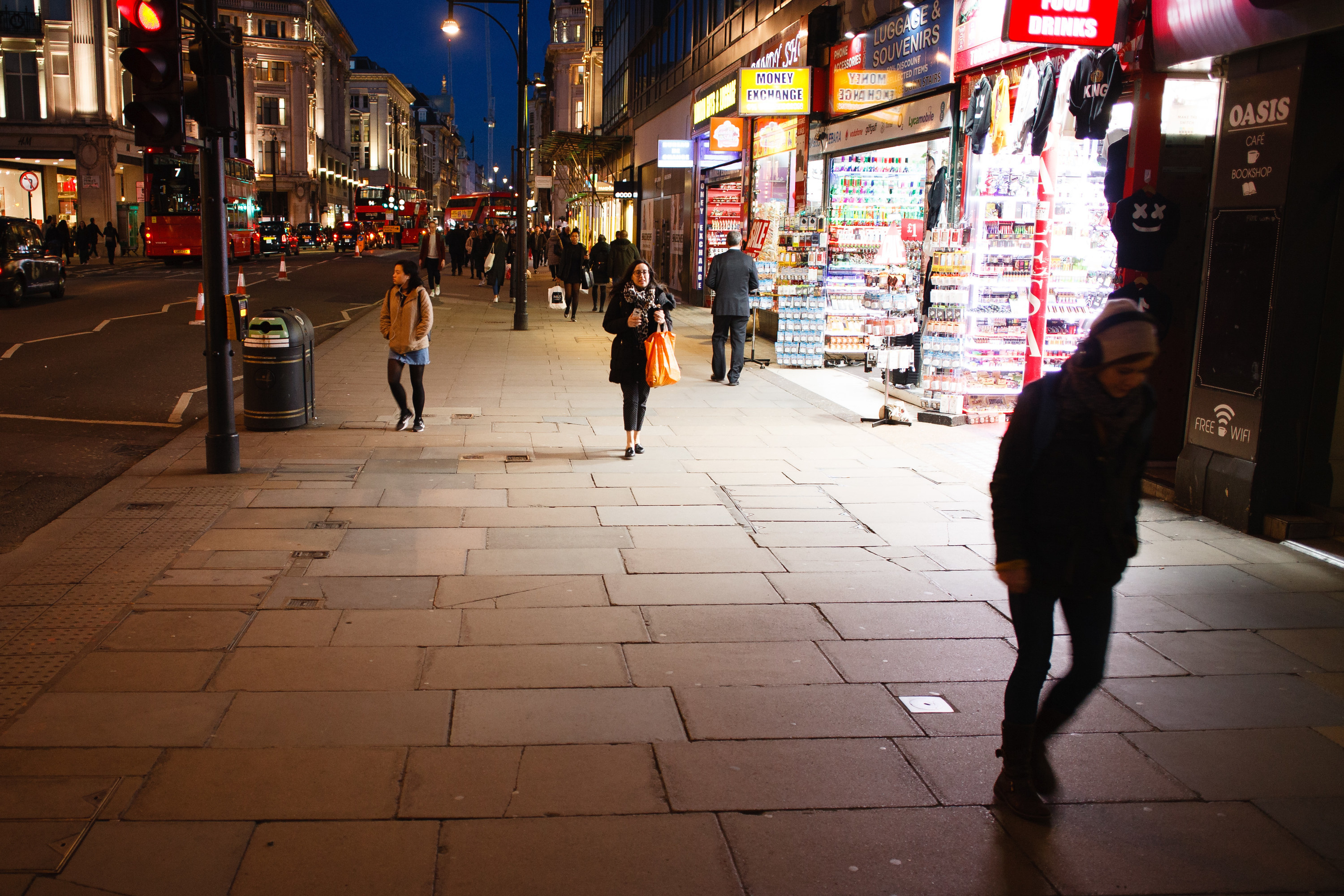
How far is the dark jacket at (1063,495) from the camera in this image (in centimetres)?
369

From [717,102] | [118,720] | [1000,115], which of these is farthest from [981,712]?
[717,102]

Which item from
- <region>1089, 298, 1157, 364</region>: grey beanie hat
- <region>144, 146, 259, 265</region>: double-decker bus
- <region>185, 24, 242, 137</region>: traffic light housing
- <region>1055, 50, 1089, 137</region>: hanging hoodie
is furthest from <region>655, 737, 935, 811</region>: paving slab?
<region>144, 146, 259, 265</region>: double-decker bus

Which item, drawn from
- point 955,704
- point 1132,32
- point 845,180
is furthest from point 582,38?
point 955,704

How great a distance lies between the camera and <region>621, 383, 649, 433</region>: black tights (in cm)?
958

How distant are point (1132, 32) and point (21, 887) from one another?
29.9ft

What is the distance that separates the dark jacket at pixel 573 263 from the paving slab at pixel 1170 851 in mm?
21939

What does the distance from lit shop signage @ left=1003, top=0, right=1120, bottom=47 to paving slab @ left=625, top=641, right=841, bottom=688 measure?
578 cm

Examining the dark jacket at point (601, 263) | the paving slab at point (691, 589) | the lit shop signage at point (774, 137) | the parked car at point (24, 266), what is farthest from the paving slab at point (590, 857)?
the parked car at point (24, 266)

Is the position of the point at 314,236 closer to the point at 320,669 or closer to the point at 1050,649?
the point at 320,669

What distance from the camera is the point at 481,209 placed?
6069 cm

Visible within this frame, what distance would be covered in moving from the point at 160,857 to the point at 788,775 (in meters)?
2.11

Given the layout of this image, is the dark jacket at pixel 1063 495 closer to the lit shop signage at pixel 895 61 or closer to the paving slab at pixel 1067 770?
the paving slab at pixel 1067 770

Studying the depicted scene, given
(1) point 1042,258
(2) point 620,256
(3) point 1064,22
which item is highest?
(3) point 1064,22

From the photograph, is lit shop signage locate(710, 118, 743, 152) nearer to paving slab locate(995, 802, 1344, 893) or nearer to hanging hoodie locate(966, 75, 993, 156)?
hanging hoodie locate(966, 75, 993, 156)
